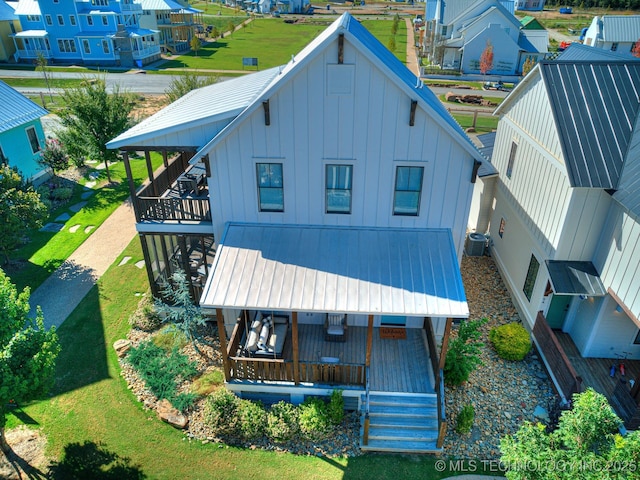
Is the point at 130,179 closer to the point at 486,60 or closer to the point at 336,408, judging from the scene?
the point at 336,408

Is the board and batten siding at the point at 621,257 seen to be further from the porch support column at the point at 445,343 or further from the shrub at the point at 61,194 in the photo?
the shrub at the point at 61,194

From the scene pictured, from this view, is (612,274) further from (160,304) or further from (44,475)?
(44,475)

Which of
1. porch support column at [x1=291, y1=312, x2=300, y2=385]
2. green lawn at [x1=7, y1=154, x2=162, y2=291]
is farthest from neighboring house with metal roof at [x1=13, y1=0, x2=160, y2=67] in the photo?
porch support column at [x1=291, y1=312, x2=300, y2=385]

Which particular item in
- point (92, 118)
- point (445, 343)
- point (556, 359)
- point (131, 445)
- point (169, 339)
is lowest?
point (131, 445)

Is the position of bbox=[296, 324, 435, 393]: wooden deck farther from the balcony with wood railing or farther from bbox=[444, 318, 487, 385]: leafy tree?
the balcony with wood railing

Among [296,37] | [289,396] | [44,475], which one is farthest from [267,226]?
[296,37]

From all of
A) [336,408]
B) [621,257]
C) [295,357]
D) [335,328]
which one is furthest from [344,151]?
[621,257]
